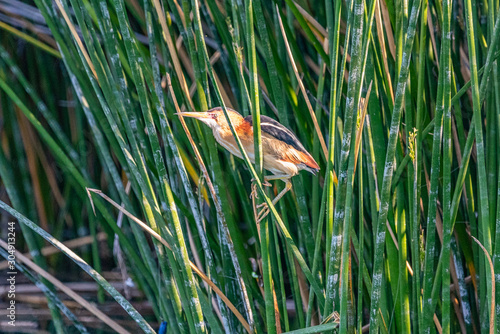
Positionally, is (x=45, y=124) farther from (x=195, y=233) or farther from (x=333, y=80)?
(x=333, y=80)

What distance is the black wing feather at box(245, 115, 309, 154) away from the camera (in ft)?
3.59

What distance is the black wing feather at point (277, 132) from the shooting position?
1095 millimetres

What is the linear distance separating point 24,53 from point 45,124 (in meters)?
0.25

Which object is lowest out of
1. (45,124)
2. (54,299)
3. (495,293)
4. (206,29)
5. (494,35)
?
(54,299)

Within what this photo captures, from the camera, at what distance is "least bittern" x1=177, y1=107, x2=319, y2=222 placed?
1.09m

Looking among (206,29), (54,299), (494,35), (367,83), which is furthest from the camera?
(206,29)

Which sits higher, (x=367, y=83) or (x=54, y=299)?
(x=367, y=83)

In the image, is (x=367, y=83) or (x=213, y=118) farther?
(x=213, y=118)

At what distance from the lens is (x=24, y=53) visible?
A: 6.02 feet

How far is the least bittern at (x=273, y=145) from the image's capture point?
1087mm

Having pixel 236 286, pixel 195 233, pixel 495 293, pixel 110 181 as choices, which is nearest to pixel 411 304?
pixel 495 293

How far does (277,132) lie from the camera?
113 cm

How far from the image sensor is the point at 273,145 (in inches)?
45.0

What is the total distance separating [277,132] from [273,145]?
0.11 feet
